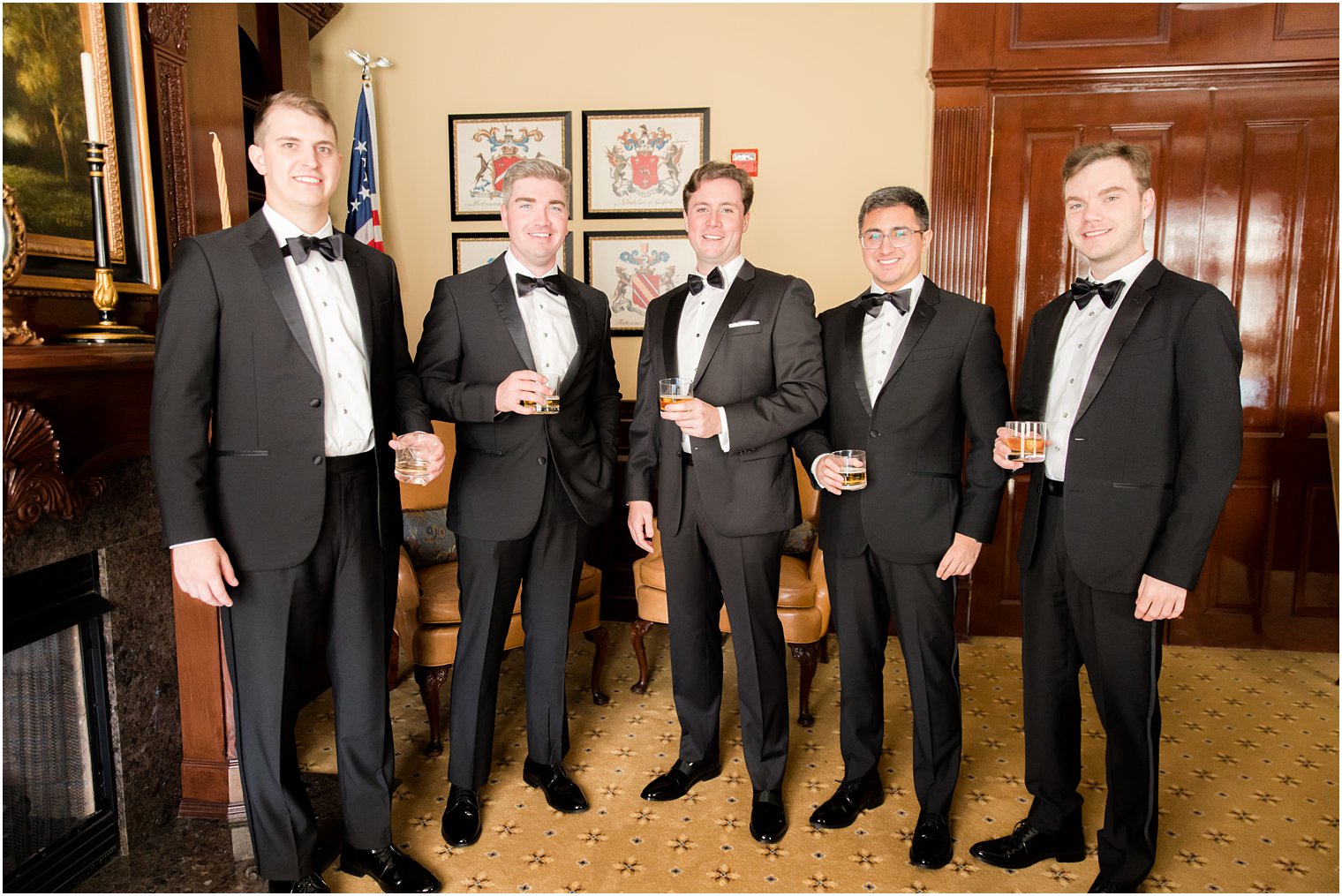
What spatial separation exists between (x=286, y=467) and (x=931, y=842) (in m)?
2.05

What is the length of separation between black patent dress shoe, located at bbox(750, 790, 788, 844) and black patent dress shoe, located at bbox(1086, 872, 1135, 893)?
857mm

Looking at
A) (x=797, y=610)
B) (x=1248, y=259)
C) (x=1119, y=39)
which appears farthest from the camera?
(x=1248, y=259)

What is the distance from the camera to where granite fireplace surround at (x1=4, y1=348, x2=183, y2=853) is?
6.61 ft

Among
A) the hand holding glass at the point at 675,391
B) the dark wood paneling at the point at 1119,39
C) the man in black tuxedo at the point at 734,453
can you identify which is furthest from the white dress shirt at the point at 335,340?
the dark wood paneling at the point at 1119,39

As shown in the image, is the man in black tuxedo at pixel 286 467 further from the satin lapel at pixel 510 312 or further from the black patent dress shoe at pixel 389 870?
the satin lapel at pixel 510 312

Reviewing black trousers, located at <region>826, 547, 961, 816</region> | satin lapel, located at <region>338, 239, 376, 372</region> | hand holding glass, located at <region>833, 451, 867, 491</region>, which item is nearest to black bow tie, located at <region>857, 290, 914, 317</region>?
hand holding glass, located at <region>833, 451, 867, 491</region>

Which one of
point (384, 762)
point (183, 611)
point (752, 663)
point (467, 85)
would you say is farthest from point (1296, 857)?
point (467, 85)

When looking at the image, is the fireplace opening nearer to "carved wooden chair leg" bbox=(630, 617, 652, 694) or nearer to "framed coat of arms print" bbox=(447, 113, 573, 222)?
"carved wooden chair leg" bbox=(630, 617, 652, 694)

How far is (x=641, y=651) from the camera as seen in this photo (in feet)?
12.3

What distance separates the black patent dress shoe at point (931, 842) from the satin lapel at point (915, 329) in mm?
1242

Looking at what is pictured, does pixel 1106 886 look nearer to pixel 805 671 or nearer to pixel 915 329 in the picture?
pixel 805 671

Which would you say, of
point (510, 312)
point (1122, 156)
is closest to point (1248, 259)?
point (1122, 156)

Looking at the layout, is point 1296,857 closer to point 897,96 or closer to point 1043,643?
point 1043,643

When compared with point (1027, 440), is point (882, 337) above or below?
above
